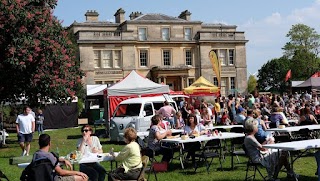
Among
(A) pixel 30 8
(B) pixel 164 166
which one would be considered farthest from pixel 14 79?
(B) pixel 164 166

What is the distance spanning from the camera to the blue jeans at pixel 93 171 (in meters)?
8.62

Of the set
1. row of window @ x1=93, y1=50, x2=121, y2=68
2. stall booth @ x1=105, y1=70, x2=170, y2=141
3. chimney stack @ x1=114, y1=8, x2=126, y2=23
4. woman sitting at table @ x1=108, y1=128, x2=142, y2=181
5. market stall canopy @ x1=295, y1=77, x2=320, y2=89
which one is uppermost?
chimney stack @ x1=114, y1=8, x2=126, y2=23

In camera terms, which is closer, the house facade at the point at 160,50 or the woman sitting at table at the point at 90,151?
the woman sitting at table at the point at 90,151

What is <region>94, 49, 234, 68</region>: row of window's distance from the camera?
47.5m

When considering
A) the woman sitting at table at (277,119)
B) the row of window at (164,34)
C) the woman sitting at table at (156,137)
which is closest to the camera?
the woman sitting at table at (156,137)

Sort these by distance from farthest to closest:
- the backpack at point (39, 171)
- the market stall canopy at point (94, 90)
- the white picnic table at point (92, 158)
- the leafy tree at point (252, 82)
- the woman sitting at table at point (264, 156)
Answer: the leafy tree at point (252, 82) < the market stall canopy at point (94, 90) < the woman sitting at table at point (264, 156) < the white picnic table at point (92, 158) < the backpack at point (39, 171)

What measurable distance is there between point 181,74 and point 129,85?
28.3 meters

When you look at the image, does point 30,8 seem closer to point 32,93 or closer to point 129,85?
point 32,93

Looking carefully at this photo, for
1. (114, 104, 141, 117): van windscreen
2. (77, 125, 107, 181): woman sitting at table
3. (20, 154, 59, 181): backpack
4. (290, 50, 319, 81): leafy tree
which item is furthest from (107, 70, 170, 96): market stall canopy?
(290, 50, 319, 81): leafy tree

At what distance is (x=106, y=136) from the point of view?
21609mm

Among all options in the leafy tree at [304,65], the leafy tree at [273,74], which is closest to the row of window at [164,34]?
the leafy tree at [304,65]

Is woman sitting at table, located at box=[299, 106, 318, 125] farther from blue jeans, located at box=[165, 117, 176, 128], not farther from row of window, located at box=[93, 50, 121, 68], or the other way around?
row of window, located at box=[93, 50, 121, 68]

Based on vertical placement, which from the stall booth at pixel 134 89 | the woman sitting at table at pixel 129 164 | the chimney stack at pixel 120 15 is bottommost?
the woman sitting at table at pixel 129 164

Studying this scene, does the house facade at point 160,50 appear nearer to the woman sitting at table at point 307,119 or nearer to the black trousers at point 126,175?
the woman sitting at table at point 307,119
